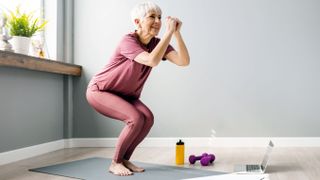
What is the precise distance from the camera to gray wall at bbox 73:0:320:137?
4.52 metres

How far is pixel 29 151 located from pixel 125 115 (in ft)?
4.54

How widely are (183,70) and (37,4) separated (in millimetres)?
1649

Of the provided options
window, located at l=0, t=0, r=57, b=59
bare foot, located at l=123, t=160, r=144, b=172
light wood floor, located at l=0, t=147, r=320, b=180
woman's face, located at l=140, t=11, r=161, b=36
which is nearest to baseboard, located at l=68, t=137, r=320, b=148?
light wood floor, located at l=0, t=147, r=320, b=180

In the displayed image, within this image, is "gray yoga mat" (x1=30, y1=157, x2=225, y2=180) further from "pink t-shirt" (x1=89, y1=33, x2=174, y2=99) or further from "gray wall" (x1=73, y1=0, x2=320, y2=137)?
"gray wall" (x1=73, y1=0, x2=320, y2=137)

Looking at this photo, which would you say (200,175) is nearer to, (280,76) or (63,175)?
(63,175)

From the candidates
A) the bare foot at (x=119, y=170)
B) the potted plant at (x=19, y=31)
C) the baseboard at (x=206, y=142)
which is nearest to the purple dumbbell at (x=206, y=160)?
the bare foot at (x=119, y=170)

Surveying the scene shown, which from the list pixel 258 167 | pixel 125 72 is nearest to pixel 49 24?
pixel 125 72

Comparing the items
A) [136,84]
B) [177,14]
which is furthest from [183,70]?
[136,84]

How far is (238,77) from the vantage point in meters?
4.58

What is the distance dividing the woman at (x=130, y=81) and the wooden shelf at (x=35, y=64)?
2.38ft

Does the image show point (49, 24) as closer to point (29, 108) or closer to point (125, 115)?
point (29, 108)

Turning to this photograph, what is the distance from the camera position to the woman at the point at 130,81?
279 centimetres

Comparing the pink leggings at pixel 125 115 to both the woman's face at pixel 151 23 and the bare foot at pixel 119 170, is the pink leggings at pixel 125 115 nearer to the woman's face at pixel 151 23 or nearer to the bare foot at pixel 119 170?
the bare foot at pixel 119 170

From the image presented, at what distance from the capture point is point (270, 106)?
4.54 m
